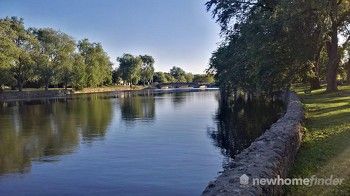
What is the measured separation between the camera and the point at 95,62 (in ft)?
485

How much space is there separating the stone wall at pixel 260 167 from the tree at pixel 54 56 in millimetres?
108881

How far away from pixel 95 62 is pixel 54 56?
923 inches

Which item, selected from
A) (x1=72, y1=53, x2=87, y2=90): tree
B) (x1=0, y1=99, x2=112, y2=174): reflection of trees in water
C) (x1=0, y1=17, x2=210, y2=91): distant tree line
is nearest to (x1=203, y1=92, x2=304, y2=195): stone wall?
(x1=0, y1=99, x2=112, y2=174): reflection of trees in water

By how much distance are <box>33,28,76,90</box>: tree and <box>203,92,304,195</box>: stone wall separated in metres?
109

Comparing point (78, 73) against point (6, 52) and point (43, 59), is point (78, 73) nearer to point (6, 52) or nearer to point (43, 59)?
point (43, 59)

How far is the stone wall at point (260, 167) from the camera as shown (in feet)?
29.2

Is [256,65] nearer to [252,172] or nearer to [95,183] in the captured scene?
[95,183]

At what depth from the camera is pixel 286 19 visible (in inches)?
1238

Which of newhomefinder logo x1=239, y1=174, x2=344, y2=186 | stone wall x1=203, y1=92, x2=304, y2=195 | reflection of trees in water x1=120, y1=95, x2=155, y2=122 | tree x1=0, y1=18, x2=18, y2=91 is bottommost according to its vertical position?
reflection of trees in water x1=120, y1=95, x2=155, y2=122

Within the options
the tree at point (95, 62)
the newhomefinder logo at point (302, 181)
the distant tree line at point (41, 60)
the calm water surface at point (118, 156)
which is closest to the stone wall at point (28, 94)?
the distant tree line at point (41, 60)

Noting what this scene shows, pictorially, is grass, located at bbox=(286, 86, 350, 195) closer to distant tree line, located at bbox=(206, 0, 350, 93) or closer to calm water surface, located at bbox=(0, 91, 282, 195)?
calm water surface, located at bbox=(0, 91, 282, 195)

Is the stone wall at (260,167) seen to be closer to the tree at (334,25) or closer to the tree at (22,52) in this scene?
the tree at (334,25)

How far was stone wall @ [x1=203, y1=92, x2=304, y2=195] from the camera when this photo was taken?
8891 millimetres

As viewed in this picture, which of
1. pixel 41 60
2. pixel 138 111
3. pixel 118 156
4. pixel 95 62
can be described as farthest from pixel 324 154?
pixel 95 62
